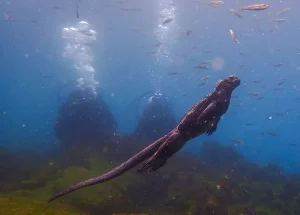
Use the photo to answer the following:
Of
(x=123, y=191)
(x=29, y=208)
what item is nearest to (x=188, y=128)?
(x=29, y=208)

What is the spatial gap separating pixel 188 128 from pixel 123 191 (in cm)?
795

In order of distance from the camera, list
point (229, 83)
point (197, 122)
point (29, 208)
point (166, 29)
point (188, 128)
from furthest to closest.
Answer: point (166, 29)
point (29, 208)
point (229, 83)
point (188, 128)
point (197, 122)

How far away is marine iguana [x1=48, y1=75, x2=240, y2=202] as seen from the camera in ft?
13.9

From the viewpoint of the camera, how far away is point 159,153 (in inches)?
166

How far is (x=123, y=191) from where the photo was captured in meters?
11.3

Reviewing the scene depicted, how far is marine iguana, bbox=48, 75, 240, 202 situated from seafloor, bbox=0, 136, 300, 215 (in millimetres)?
4286

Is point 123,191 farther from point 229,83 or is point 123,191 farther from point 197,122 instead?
point 229,83

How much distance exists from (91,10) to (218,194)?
4436cm

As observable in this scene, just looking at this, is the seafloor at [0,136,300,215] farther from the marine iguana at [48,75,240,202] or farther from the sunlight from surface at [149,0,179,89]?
the sunlight from surface at [149,0,179,89]

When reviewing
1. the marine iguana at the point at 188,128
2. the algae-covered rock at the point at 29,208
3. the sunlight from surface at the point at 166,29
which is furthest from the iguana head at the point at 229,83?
the sunlight from surface at the point at 166,29

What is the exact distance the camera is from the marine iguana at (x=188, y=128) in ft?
13.9

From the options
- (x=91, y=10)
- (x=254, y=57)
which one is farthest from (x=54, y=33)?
(x=254, y=57)

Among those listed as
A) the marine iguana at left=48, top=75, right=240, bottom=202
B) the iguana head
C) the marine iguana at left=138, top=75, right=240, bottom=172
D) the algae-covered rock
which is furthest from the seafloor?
the iguana head

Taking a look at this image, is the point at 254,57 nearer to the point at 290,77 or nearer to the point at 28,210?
the point at 290,77
